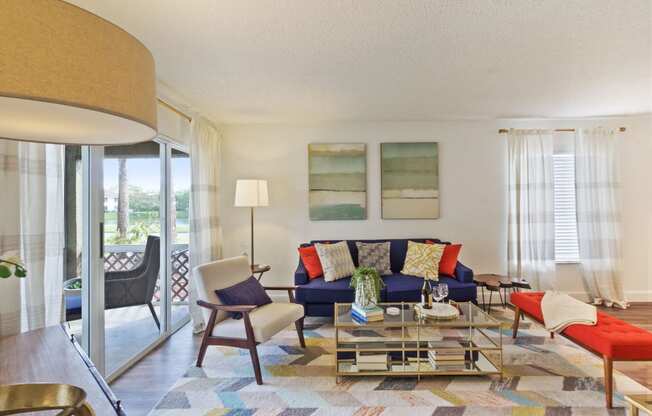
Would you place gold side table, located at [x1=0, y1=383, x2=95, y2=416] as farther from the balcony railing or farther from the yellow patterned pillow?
the yellow patterned pillow

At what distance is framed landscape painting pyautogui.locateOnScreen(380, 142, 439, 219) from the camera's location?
452 cm

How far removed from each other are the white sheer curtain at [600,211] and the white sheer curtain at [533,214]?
1.50ft

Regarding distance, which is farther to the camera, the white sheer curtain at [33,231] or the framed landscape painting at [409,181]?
the framed landscape painting at [409,181]

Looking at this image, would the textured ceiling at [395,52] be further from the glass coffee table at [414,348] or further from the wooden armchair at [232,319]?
the glass coffee table at [414,348]

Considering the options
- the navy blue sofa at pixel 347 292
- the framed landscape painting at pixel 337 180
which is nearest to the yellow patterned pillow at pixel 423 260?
the navy blue sofa at pixel 347 292

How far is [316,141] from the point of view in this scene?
459 centimetres

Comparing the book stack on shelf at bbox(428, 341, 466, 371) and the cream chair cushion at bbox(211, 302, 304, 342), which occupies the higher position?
the cream chair cushion at bbox(211, 302, 304, 342)

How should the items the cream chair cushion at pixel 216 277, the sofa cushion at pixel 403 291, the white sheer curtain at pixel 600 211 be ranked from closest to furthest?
1. the cream chair cushion at pixel 216 277
2. the sofa cushion at pixel 403 291
3. the white sheer curtain at pixel 600 211

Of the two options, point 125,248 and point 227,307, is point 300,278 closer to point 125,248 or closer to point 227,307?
point 227,307

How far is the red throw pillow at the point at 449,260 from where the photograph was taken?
3.95 metres

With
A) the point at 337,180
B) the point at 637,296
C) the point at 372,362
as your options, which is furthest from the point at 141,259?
the point at 637,296

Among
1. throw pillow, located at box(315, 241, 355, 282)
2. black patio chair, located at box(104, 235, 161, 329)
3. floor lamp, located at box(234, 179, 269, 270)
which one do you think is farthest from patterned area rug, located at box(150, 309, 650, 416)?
floor lamp, located at box(234, 179, 269, 270)

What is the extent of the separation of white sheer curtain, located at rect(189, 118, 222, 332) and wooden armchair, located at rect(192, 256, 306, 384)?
2.74 ft

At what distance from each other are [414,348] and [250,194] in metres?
2.51
